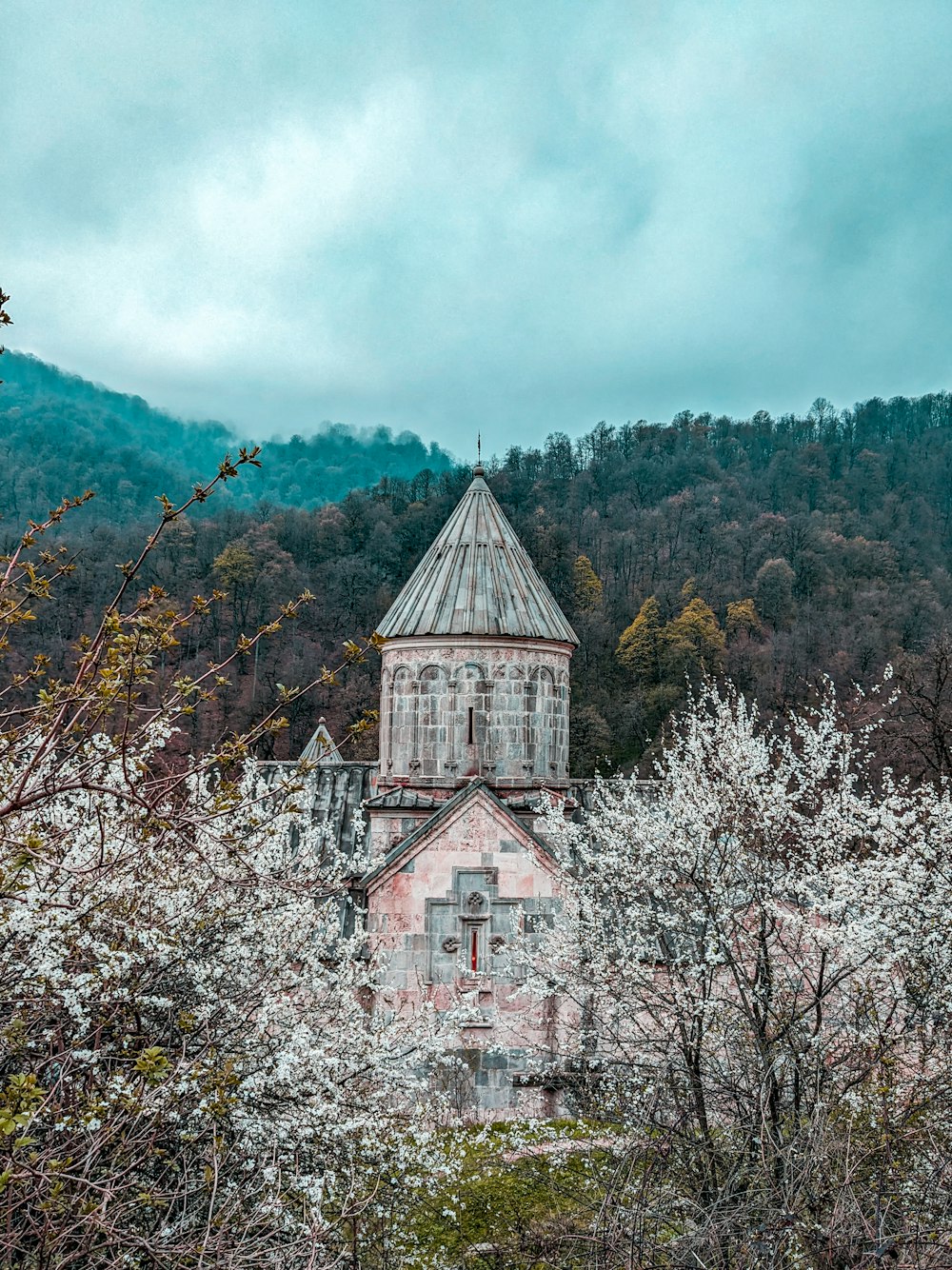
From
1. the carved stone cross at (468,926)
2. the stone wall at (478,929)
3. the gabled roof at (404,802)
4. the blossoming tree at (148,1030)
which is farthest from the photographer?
the gabled roof at (404,802)

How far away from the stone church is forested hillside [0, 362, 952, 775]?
934 cm

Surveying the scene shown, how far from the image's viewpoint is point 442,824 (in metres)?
11.2

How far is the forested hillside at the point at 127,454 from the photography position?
7538 cm

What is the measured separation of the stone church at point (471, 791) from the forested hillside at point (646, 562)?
9.34m

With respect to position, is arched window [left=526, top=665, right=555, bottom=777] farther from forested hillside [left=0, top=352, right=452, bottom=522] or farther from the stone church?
forested hillside [left=0, top=352, right=452, bottom=522]

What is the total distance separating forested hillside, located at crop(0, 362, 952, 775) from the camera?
38.8 meters

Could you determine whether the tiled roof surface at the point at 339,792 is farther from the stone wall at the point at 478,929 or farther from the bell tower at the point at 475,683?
the stone wall at the point at 478,929

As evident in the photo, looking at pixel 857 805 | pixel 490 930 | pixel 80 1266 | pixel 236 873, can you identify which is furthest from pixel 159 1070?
pixel 490 930

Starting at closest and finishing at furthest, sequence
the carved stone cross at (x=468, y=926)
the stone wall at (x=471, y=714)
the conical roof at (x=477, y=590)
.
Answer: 1. the carved stone cross at (x=468, y=926)
2. the stone wall at (x=471, y=714)
3. the conical roof at (x=477, y=590)

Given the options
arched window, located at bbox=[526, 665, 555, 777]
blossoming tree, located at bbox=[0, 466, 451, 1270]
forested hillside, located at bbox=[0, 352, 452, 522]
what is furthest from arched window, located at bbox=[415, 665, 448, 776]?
forested hillside, located at bbox=[0, 352, 452, 522]

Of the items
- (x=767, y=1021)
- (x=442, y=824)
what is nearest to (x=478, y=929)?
(x=442, y=824)

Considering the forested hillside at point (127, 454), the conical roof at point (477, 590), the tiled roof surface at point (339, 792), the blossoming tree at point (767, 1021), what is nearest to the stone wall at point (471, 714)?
the conical roof at point (477, 590)

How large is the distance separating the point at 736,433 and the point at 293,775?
78.0m

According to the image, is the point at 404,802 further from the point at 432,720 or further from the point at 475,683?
the point at 475,683
